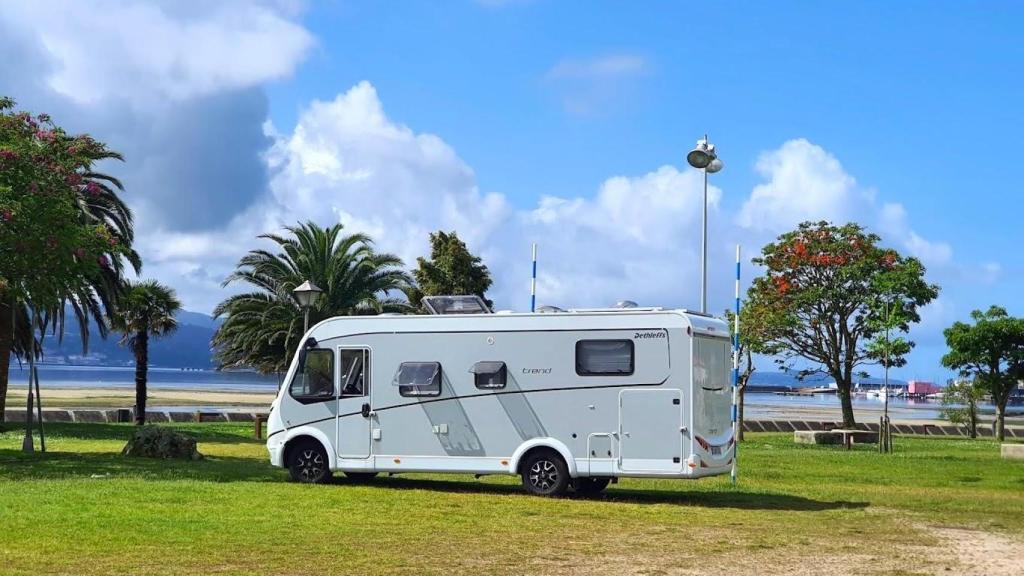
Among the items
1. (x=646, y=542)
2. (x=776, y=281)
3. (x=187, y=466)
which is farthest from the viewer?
(x=776, y=281)

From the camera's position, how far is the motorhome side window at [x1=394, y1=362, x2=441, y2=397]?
18422 mm

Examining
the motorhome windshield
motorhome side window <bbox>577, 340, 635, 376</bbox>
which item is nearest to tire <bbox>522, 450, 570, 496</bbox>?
motorhome side window <bbox>577, 340, 635, 376</bbox>

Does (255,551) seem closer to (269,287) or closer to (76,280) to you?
(76,280)

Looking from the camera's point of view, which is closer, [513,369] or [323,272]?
[513,369]

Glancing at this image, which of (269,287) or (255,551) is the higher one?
(269,287)

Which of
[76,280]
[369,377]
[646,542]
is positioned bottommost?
[646,542]

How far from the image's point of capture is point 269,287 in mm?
42969

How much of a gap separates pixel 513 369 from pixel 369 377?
2274 mm

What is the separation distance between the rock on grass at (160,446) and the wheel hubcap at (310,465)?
18.8 ft

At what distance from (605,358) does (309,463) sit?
16.2 feet

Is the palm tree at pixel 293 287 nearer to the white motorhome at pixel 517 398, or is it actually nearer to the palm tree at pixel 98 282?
the palm tree at pixel 98 282

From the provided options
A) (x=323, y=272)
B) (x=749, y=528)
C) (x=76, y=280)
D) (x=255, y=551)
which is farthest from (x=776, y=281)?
(x=255, y=551)

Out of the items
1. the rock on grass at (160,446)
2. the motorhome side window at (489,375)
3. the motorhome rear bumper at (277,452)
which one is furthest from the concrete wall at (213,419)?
the motorhome side window at (489,375)

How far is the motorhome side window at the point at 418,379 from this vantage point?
18422mm
